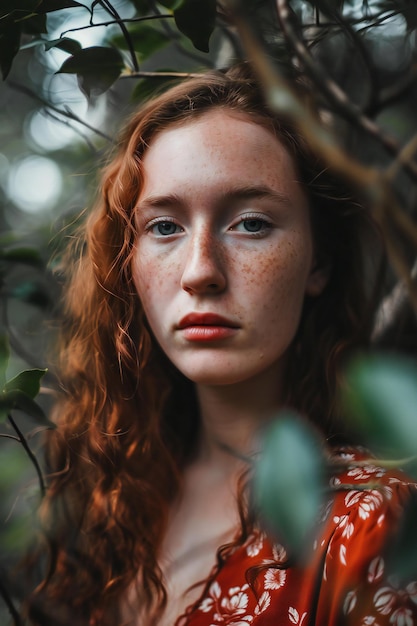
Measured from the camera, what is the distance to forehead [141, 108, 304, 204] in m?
0.88

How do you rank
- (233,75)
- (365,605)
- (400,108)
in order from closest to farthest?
1. (365,605)
2. (233,75)
3. (400,108)

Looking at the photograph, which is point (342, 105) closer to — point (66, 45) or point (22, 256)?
point (66, 45)

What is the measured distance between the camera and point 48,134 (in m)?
1.76

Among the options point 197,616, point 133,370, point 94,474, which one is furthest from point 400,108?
point 197,616

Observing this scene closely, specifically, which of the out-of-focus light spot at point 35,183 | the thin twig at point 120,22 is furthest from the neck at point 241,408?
the out-of-focus light spot at point 35,183

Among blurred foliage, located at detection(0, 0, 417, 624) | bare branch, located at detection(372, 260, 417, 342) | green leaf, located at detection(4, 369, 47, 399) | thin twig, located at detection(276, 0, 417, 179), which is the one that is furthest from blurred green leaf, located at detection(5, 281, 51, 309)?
thin twig, located at detection(276, 0, 417, 179)

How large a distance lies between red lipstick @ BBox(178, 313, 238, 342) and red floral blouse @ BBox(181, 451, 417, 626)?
233 millimetres

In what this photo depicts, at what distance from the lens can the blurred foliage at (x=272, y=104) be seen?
440mm

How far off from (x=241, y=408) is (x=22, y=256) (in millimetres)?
518

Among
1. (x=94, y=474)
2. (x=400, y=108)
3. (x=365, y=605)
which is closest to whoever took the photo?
(x=365, y=605)

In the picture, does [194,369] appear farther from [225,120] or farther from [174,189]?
[225,120]

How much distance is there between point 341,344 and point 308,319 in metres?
0.07

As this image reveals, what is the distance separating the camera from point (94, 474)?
1.19 metres

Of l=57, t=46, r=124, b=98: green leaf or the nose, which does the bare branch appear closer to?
the nose
